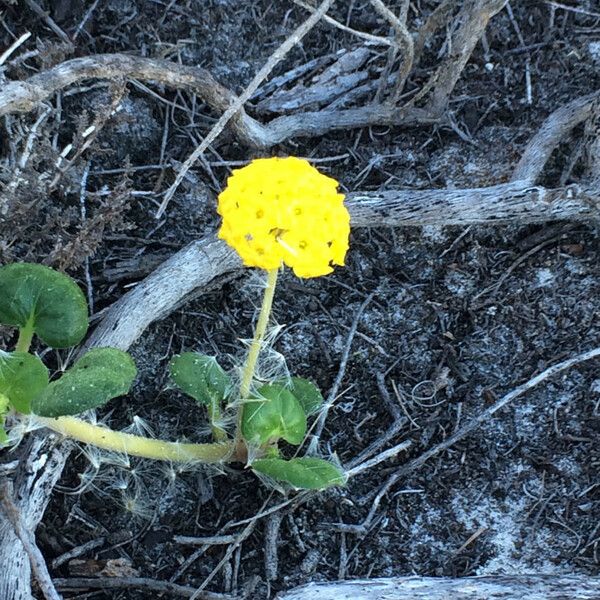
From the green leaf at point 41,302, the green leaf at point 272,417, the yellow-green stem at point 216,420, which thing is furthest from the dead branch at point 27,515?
the green leaf at point 272,417

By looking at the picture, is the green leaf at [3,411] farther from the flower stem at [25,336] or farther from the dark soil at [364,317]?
the dark soil at [364,317]

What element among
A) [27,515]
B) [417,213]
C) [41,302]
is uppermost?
[41,302]

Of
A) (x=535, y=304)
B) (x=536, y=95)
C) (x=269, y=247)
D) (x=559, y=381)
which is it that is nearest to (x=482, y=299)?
(x=535, y=304)

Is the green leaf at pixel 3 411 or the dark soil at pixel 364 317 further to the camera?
the dark soil at pixel 364 317

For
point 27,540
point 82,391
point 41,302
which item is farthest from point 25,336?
point 27,540

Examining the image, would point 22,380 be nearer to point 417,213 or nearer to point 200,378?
point 200,378

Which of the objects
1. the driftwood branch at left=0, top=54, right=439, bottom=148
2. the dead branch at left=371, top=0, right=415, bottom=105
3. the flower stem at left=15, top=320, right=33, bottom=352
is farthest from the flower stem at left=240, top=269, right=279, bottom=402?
the dead branch at left=371, top=0, right=415, bottom=105
